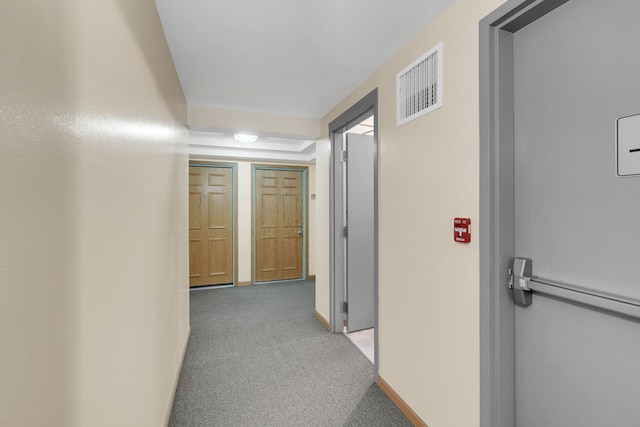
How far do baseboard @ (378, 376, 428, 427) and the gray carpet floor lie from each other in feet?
0.11

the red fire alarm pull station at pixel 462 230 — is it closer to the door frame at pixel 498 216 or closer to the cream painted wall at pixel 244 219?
the door frame at pixel 498 216

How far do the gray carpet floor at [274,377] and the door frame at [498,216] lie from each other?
79cm

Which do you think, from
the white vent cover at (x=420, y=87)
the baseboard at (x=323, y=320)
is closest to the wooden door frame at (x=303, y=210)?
the baseboard at (x=323, y=320)

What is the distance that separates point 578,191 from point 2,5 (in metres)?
1.62

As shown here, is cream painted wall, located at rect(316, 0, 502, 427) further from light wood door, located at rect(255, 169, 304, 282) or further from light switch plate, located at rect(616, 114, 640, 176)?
light wood door, located at rect(255, 169, 304, 282)

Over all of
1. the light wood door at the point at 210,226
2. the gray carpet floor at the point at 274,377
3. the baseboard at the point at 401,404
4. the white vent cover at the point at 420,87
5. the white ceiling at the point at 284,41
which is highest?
the white ceiling at the point at 284,41

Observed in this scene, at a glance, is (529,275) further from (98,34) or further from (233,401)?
(233,401)

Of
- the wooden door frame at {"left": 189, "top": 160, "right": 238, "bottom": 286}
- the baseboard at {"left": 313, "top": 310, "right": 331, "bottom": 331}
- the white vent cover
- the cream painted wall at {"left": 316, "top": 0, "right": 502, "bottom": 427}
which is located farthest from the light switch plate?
the wooden door frame at {"left": 189, "top": 160, "right": 238, "bottom": 286}

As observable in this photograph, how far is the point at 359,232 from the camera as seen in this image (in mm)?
3162

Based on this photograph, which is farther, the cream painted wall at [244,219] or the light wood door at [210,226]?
the cream painted wall at [244,219]

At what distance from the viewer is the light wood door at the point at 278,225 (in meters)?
5.28

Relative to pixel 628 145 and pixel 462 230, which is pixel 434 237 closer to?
pixel 462 230

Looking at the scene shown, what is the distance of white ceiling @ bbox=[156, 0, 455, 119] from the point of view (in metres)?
1.51

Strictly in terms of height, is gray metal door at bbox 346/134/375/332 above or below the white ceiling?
below
